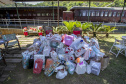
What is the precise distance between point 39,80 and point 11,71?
1.19m

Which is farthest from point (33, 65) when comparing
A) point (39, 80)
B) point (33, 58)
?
point (39, 80)

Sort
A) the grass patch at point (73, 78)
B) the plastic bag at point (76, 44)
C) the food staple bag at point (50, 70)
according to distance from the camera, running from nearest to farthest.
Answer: the grass patch at point (73, 78), the food staple bag at point (50, 70), the plastic bag at point (76, 44)

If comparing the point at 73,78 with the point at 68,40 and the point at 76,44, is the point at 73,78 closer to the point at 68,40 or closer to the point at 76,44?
the point at 76,44

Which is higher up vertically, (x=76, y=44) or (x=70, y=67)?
(x=76, y=44)

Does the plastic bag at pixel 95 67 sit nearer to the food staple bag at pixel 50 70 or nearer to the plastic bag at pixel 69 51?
the plastic bag at pixel 69 51

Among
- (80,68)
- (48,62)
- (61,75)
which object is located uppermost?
(48,62)

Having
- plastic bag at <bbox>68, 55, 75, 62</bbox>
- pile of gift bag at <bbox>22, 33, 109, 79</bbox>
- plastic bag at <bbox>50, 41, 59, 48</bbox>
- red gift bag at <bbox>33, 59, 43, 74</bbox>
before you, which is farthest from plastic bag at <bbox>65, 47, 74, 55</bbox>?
red gift bag at <bbox>33, 59, 43, 74</bbox>

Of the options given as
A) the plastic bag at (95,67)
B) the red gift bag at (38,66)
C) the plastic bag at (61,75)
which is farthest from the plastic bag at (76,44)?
the red gift bag at (38,66)

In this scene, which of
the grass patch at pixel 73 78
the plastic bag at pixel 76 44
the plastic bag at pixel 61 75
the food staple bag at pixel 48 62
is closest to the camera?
the grass patch at pixel 73 78

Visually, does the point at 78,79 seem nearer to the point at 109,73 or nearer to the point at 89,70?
the point at 89,70

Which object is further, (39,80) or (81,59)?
(81,59)

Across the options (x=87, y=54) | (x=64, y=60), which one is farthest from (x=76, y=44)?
(x=64, y=60)

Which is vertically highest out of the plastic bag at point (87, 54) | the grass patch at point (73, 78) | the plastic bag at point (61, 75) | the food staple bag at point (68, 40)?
the food staple bag at point (68, 40)

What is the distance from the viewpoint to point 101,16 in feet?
44.3
